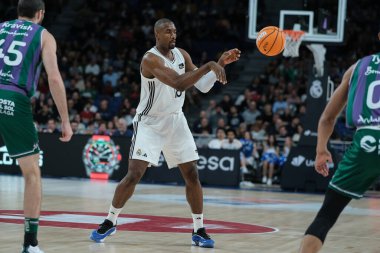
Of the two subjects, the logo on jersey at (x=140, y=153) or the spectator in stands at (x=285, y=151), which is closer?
the logo on jersey at (x=140, y=153)

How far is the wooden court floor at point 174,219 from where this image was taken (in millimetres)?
8164

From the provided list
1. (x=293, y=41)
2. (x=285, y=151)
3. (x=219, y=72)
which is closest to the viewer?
(x=219, y=72)

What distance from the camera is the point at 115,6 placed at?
1166 inches

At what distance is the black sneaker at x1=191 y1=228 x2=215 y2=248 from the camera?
8250 mm

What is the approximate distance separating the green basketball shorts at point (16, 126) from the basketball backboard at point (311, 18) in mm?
11094

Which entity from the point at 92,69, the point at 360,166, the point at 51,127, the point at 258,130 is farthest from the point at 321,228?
the point at 92,69

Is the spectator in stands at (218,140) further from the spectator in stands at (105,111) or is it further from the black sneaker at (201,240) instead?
the black sneaker at (201,240)

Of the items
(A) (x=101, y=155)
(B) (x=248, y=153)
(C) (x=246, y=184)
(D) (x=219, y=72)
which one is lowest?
(C) (x=246, y=184)

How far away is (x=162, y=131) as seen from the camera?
865 centimetres

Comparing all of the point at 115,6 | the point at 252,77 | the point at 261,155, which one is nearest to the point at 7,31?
the point at 261,155

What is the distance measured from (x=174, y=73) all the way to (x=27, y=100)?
5.75 ft

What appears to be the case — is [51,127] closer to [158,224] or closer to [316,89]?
[316,89]

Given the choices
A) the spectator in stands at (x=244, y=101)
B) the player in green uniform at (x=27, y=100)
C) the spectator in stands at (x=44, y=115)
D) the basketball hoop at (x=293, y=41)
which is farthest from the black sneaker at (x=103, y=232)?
the spectator in stands at (x=244, y=101)

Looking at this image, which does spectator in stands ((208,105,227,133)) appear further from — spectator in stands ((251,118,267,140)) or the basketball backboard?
the basketball backboard
